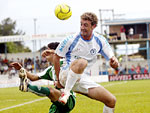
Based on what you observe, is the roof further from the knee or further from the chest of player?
the knee

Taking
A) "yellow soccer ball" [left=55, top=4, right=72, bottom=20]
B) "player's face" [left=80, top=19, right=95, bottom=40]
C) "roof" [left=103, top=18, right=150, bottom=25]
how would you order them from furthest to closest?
"roof" [left=103, top=18, right=150, bottom=25] → "yellow soccer ball" [left=55, top=4, right=72, bottom=20] → "player's face" [left=80, top=19, right=95, bottom=40]

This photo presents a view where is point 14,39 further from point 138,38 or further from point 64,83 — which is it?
point 64,83

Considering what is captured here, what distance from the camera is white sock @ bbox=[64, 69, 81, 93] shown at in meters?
6.03

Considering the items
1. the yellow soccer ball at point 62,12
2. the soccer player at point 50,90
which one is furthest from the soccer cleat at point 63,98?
the yellow soccer ball at point 62,12

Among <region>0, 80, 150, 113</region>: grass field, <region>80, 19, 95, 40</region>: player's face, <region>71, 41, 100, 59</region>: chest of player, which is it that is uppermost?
<region>80, 19, 95, 40</region>: player's face

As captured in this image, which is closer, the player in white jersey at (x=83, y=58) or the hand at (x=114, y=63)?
the player in white jersey at (x=83, y=58)

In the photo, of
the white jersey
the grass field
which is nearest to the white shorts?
the white jersey

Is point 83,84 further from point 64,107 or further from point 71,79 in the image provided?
point 64,107

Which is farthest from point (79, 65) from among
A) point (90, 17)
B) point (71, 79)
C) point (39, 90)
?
point (90, 17)

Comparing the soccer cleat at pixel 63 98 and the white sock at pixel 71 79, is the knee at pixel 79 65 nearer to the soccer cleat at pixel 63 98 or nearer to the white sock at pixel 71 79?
the white sock at pixel 71 79

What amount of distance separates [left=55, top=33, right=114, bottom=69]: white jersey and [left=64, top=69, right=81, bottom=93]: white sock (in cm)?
37

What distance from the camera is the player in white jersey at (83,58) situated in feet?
19.9

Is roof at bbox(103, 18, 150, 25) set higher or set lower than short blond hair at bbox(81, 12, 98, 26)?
higher

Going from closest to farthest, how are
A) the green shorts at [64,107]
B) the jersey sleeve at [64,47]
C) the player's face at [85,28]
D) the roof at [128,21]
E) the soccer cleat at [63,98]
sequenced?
the soccer cleat at [63,98]
the player's face at [85,28]
the jersey sleeve at [64,47]
the green shorts at [64,107]
the roof at [128,21]
